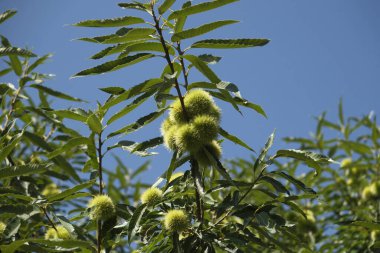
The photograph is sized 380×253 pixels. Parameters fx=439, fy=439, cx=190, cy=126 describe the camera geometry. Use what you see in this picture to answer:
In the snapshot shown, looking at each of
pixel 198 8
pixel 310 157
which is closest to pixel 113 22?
pixel 198 8

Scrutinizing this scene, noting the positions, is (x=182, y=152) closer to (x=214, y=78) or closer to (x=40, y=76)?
(x=214, y=78)

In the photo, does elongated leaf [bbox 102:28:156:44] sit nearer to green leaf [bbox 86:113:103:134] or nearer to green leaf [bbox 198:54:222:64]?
green leaf [bbox 198:54:222:64]

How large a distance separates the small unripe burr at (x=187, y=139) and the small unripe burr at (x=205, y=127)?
2cm

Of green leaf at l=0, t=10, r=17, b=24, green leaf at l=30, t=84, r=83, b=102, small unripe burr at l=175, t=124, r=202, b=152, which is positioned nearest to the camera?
small unripe burr at l=175, t=124, r=202, b=152

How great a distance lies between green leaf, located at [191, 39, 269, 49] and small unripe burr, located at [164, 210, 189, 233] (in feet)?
2.48

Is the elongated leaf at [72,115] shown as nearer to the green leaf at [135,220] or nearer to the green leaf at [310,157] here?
the green leaf at [135,220]

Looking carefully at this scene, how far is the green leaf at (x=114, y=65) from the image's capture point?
72.6 inches

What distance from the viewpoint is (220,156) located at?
2.09 meters

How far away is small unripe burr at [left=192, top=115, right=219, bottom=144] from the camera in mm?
1871

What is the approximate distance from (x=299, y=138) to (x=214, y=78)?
298 cm

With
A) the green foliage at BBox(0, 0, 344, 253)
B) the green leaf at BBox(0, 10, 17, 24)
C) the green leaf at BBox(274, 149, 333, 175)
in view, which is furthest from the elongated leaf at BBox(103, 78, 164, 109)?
the green leaf at BBox(0, 10, 17, 24)

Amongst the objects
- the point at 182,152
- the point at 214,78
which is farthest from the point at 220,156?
the point at 214,78

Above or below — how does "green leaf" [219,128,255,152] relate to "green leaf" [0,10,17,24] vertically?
below

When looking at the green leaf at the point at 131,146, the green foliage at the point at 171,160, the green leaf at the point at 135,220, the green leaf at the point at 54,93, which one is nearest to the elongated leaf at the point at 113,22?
the green foliage at the point at 171,160
